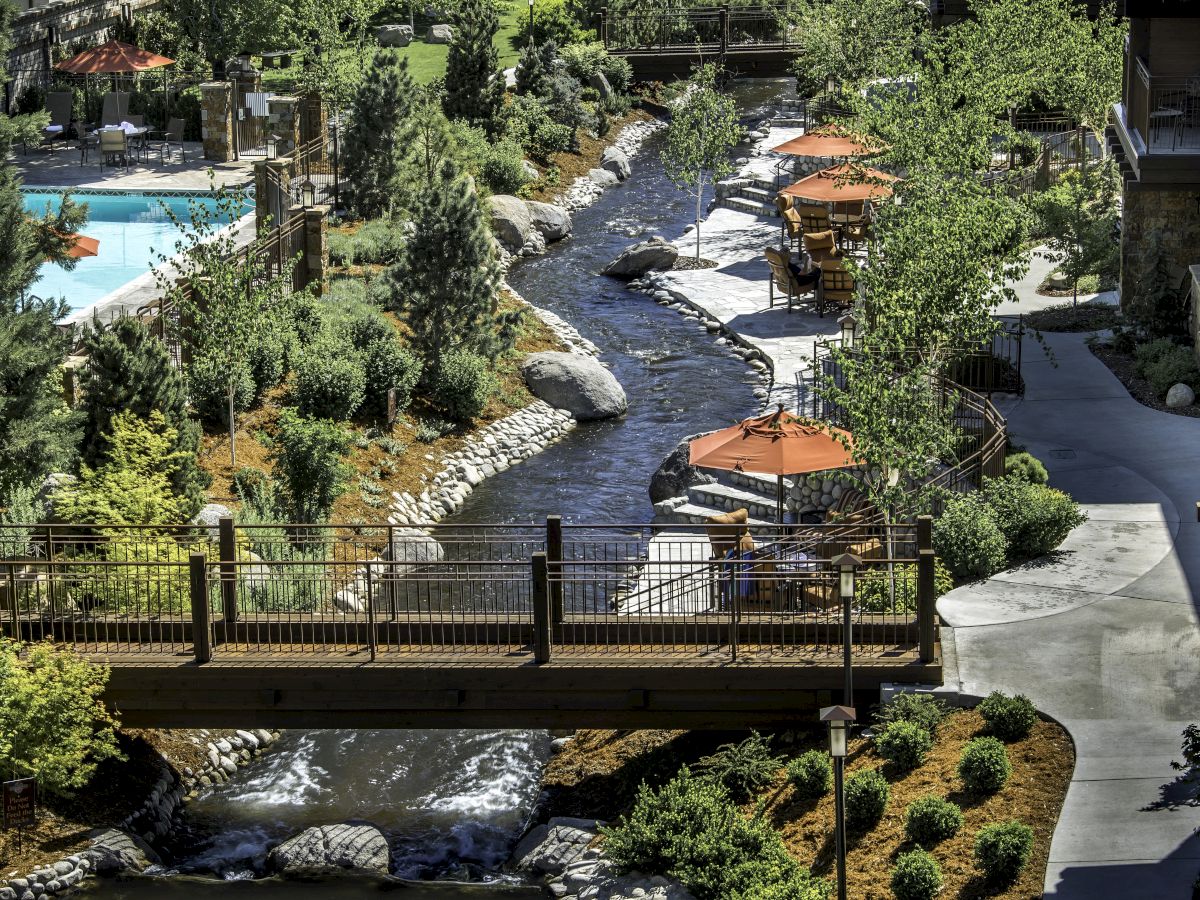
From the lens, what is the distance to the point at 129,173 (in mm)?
40031

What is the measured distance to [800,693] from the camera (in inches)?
641

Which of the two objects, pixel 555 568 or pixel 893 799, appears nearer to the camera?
pixel 893 799

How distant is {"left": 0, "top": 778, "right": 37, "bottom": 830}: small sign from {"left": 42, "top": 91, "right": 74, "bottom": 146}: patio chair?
1202 inches

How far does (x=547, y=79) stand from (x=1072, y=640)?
36.3 meters

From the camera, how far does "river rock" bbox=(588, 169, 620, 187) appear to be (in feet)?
160

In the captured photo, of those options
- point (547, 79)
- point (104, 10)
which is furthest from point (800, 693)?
point (104, 10)

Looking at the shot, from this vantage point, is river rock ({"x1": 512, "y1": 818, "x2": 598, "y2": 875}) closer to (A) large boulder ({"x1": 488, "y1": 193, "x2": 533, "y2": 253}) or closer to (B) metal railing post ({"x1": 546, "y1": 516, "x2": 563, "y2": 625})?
(B) metal railing post ({"x1": 546, "y1": 516, "x2": 563, "y2": 625})

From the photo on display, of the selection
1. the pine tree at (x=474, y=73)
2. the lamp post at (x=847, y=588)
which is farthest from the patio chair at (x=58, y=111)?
the lamp post at (x=847, y=588)

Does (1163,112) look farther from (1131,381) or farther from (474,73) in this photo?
(474,73)

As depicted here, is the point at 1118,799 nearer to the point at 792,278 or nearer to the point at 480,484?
the point at 480,484

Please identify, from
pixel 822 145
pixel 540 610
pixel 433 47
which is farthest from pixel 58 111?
pixel 540 610

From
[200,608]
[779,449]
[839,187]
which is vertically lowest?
[200,608]

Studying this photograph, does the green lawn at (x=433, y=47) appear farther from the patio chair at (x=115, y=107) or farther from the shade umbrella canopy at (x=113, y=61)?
the patio chair at (x=115, y=107)

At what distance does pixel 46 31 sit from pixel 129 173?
9.22 metres
